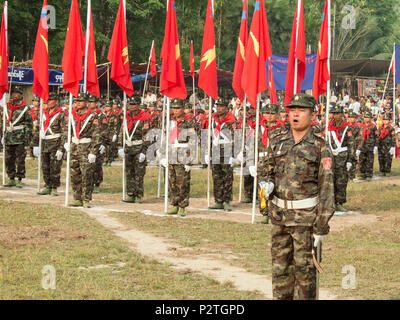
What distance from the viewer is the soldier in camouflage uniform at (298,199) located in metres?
6.37

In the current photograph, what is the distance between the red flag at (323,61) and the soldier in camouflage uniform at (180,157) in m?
2.59

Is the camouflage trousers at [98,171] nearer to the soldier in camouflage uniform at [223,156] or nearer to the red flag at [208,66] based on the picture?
the soldier in camouflage uniform at [223,156]

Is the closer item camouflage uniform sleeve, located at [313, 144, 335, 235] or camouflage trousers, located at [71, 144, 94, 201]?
camouflage uniform sleeve, located at [313, 144, 335, 235]

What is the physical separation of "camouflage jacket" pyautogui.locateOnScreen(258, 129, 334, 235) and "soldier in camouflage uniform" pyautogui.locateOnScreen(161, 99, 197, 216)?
20.9 ft

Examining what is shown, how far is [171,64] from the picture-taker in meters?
13.1

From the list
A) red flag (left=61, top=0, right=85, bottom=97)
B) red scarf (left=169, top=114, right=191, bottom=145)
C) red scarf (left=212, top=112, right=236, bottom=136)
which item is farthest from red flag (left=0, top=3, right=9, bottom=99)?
red scarf (left=212, top=112, right=236, bottom=136)

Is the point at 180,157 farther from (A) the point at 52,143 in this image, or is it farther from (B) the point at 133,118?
(A) the point at 52,143

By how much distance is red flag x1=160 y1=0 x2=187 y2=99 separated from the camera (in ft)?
42.9

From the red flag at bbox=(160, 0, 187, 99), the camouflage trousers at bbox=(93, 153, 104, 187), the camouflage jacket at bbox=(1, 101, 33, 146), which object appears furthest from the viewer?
the camouflage trousers at bbox=(93, 153, 104, 187)

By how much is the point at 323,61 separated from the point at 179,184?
3670 millimetres

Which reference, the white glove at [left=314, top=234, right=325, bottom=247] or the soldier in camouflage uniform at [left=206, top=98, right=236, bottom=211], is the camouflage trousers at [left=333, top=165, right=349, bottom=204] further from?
the white glove at [left=314, top=234, right=325, bottom=247]

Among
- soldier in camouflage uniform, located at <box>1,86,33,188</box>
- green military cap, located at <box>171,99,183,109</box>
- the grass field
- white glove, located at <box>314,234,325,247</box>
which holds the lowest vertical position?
the grass field

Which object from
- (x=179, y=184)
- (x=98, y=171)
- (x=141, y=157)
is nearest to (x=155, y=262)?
(x=179, y=184)
